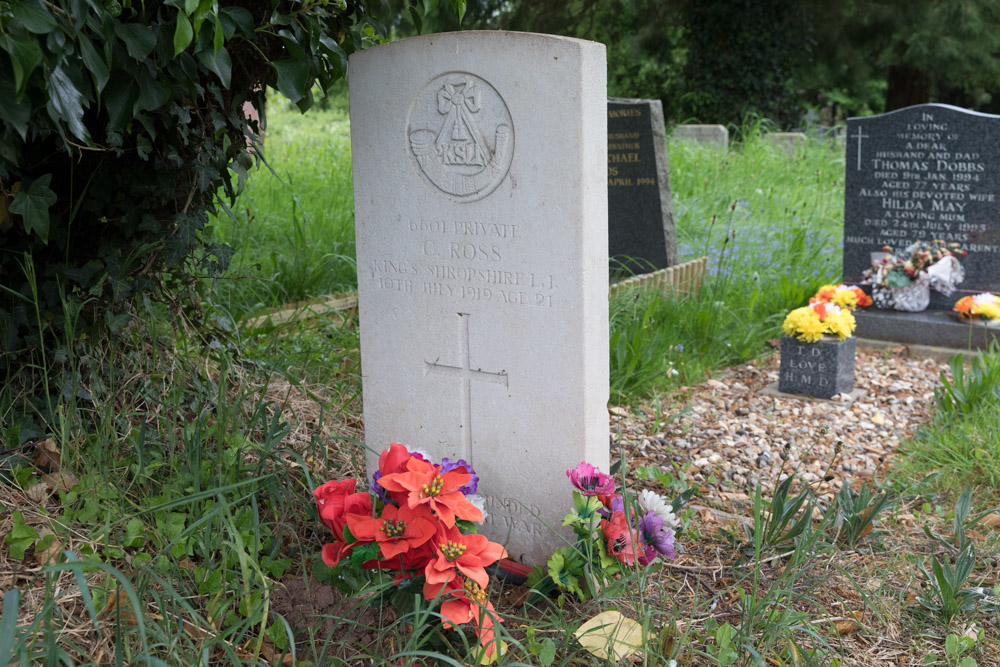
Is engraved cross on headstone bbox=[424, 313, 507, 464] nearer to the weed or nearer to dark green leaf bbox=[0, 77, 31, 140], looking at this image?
the weed

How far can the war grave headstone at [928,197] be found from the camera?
5.30 meters

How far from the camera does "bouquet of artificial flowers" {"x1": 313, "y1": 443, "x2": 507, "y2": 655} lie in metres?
2.10

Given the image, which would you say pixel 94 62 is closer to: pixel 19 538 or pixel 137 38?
pixel 137 38

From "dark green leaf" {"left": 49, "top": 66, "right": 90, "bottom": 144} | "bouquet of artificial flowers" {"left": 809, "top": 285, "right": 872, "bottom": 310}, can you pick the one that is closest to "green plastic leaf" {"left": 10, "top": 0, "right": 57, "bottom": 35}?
"dark green leaf" {"left": 49, "top": 66, "right": 90, "bottom": 144}

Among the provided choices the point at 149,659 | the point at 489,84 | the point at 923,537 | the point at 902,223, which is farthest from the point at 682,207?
the point at 149,659

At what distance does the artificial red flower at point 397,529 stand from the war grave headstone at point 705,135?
900 cm

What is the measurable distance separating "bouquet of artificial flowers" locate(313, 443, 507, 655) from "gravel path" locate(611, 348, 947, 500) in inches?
56.2

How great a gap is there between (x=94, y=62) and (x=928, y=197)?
16.6 feet

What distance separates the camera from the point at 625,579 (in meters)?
2.16

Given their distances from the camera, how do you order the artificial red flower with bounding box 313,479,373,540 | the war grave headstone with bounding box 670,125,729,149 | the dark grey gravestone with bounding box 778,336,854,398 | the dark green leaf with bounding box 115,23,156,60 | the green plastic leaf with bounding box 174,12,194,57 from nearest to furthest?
the green plastic leaf with bounding box 174,12,194,57, the dark green leaf with bounding box 115,23,156,60, the artificial red flower with bounding box 313,479,373,540, the dark grey gravestone with bounding box 778,336,854,398, the war grave headstone with bounding box 670,125,729,149

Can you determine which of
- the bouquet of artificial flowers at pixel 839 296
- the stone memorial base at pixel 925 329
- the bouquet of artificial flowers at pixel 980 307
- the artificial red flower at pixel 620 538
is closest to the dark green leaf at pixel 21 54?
the artificial red flower at pixel 620 538

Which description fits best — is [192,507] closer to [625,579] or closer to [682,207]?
[625,579]

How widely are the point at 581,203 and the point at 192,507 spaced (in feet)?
4.25

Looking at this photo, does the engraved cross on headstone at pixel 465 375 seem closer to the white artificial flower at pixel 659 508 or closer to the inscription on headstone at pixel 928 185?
the white artificial flower at pixel 659 508
